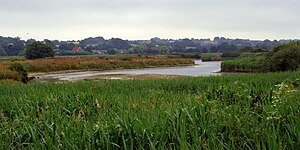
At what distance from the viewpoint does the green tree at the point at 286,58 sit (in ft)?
108

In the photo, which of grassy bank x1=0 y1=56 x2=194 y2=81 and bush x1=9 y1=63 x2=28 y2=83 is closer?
bush x1=9 y1=63 x2=28 y2=83

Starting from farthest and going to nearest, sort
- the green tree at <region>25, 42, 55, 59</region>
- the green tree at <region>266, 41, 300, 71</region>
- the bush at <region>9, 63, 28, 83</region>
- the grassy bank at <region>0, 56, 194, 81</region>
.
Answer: the green tree at <region>25, 42, 55, 59</region> < the grassy bank at <region>0, 56, 194, 81</region> < the bush at <region>9, 63, 28, 83</region> < the green tree at <region>266, 41, 300, 71</region>

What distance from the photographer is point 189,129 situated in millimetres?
4668

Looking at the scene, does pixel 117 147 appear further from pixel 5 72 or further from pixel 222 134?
pixel 5 72

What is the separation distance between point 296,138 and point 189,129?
131 centimetres

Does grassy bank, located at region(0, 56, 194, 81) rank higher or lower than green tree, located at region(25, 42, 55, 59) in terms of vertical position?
lower

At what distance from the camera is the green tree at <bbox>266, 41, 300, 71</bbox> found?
108 ft

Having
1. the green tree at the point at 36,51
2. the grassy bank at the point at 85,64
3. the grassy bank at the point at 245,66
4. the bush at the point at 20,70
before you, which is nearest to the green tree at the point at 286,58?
the grassy bank at the point at 245,66

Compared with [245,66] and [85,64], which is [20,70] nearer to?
[85,64]

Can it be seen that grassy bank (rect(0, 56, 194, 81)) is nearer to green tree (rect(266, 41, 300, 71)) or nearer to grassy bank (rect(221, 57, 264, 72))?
grassy bank (rect(221, 57, 264, 72))

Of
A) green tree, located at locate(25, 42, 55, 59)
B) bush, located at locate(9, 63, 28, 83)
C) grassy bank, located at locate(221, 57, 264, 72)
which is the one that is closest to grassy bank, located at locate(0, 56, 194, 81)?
bush, located at locate(9, 63, 28, 83)

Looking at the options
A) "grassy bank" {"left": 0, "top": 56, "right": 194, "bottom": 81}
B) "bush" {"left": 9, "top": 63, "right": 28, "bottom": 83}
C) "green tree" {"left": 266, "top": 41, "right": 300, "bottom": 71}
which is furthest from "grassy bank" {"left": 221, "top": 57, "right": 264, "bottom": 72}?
"bush" {"left": 9, "top": 63, "right": 28, "bottom": 83}

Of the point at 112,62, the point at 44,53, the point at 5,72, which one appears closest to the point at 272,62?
the point at 5,72

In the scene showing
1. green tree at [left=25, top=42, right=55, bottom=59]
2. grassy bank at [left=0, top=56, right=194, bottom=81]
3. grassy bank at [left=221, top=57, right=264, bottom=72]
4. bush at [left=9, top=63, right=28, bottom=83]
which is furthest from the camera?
green tree at [left=25, top=42, right=55, bottom=59]
